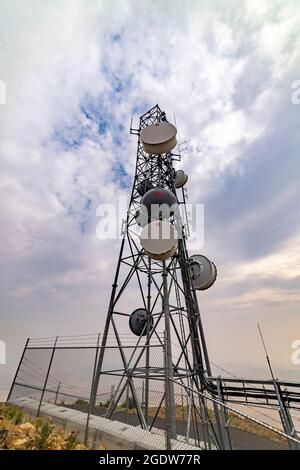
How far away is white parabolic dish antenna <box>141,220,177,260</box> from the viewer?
393 inches

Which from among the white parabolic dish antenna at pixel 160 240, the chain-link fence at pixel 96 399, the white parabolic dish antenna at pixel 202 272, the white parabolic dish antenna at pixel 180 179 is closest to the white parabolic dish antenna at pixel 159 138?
the white parabolic dish antenna at pixel 180 179

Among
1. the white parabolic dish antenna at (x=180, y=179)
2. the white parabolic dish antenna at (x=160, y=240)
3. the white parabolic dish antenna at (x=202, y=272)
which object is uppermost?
the white parabolic dish antenna at (x=180, y=179)

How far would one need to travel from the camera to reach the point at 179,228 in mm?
13672

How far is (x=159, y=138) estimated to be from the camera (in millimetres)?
13758

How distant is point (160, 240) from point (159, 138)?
706 cm

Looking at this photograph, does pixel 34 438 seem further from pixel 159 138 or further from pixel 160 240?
pixel 159 138

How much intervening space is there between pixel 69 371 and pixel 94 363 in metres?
1.97

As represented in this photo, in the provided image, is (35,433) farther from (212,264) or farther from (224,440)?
(212,264)

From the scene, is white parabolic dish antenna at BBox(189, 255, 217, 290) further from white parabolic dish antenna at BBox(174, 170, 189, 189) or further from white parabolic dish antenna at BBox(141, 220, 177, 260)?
white parabolic dish antenna at BBox(174, 170, 189, 189)

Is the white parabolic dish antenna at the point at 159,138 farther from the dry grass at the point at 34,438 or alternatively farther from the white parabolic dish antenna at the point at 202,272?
the dry grass at the point at 34,438

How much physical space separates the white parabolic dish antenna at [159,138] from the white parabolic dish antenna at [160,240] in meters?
5.84

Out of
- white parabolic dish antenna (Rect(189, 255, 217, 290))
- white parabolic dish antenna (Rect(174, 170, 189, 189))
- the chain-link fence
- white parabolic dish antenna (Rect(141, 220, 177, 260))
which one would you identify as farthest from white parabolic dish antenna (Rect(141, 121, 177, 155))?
the chain-link fence

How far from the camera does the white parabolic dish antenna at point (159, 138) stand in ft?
44.8
